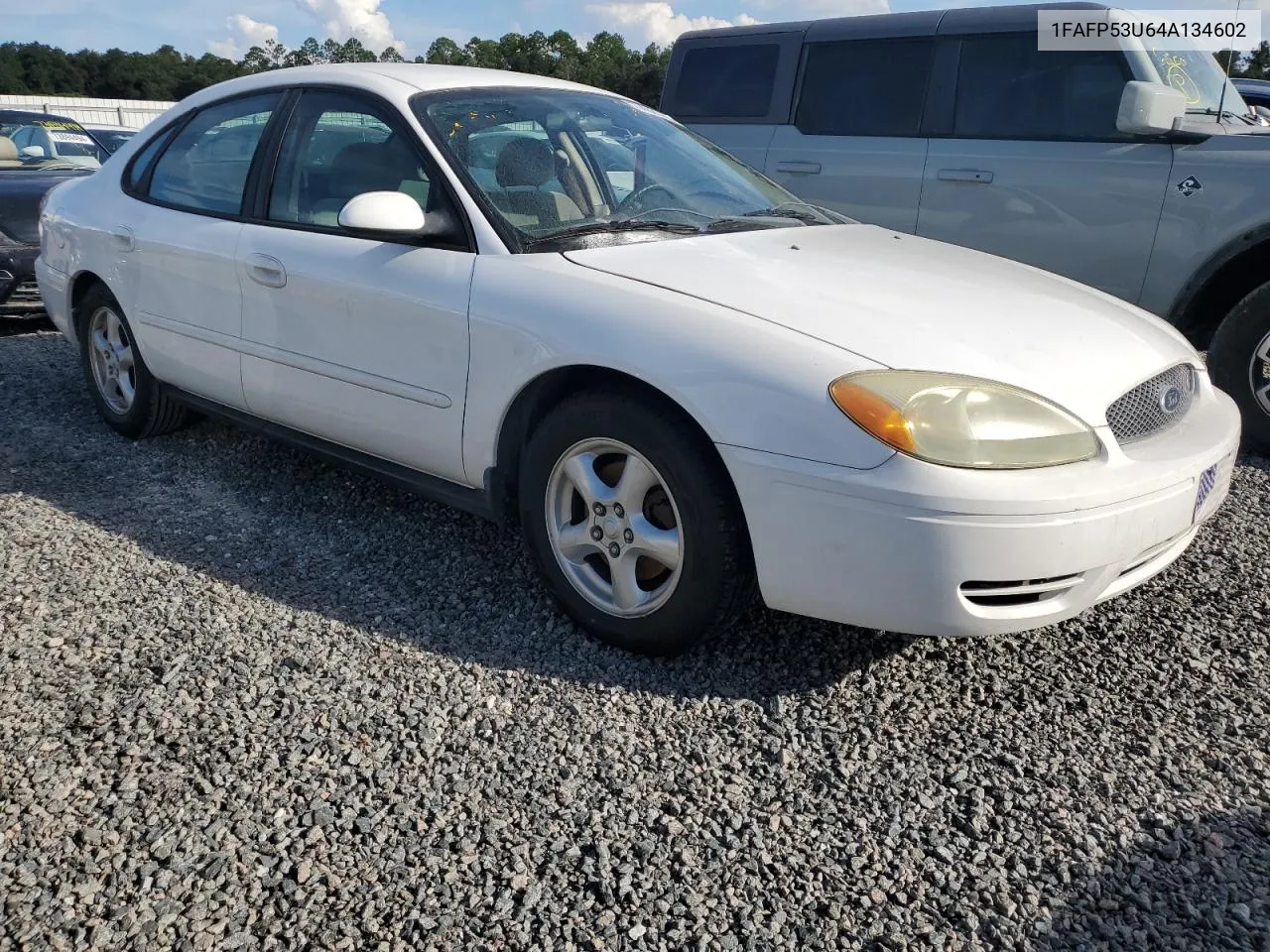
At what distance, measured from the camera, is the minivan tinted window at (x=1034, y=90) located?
5.14 meters

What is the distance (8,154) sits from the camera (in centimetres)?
805

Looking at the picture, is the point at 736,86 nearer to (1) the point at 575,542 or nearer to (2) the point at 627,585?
(1) the point at 575,542

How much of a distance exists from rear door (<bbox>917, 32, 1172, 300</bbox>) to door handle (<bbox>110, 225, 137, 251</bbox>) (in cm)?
383

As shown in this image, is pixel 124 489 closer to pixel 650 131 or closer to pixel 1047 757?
pixel 650 131

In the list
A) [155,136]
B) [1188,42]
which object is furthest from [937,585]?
[1188,42]

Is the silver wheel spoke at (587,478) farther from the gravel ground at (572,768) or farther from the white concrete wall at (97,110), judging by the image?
the white concrete wall at (97,110)

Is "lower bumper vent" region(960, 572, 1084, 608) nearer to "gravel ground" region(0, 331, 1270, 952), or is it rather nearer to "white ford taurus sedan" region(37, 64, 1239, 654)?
"white ford taurus sedan" region(37, 64, 1239, 654)

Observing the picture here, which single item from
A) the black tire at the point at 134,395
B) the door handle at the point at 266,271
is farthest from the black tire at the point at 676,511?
the black tire at the point at 134,395

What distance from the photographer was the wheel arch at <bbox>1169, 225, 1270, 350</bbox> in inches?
186

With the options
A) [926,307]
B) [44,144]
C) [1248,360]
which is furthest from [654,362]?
[44,144]

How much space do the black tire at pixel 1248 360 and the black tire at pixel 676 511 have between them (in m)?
3.10

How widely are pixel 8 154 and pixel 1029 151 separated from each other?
7.30 meters

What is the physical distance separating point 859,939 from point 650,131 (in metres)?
2.91

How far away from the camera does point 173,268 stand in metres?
4.12
